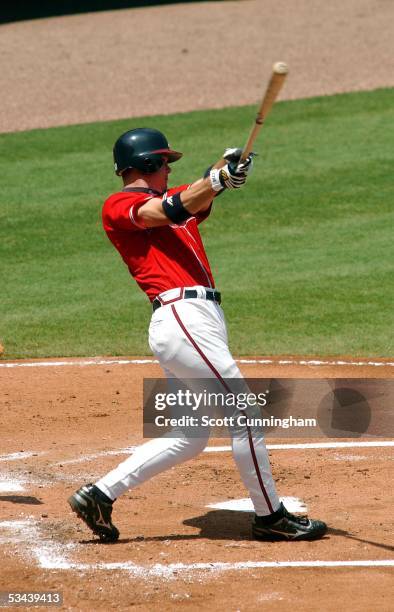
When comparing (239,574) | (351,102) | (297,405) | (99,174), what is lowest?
(239,574)

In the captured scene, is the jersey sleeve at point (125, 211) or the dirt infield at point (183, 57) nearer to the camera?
the jersey sleeve at point (125, 211)

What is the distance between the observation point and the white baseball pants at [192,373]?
546 centimetres

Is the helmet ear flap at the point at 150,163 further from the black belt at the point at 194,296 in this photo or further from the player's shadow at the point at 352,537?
the player's shadow at the point at 352,537

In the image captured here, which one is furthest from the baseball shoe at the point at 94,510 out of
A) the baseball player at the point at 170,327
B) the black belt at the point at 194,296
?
the black belt at the point at 194,296

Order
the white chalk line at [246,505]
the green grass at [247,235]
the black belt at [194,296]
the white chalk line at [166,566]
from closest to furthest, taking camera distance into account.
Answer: the white chalk line at [166,566] → the black belt at [194,296] → the white chalk line at [246,505] → the green grass at [247,235]

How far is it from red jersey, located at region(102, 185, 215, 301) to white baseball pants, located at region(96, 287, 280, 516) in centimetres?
8

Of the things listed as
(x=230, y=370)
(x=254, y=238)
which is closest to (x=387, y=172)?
(x=254, y=238)

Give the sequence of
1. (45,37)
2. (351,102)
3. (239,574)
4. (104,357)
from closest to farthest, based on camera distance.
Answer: (239,574) → (104,357) → (351,102) → (45,37)

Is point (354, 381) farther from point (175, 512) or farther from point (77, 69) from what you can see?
point (77, 69)

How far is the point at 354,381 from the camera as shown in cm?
848

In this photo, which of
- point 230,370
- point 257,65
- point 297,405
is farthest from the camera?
point 257,65

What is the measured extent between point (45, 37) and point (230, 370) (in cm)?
1840

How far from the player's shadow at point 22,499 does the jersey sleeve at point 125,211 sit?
1.66m

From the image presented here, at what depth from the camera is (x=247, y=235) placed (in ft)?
42.1
